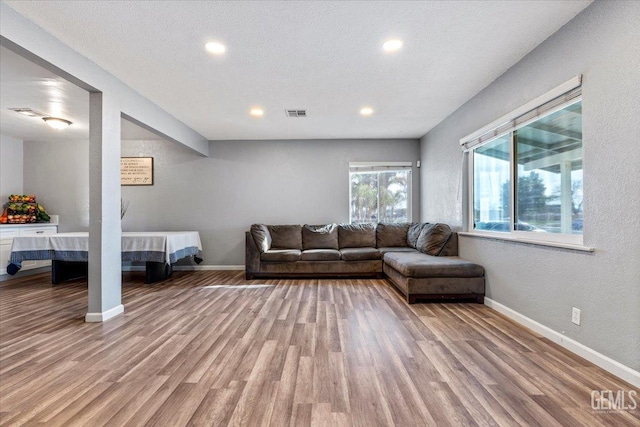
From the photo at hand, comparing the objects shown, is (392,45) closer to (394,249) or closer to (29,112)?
(394,249)

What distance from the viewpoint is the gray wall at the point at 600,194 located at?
1.80m

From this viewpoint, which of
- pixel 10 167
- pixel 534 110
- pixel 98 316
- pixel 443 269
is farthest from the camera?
pixel 10 167

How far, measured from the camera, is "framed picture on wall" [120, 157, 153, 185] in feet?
18.9

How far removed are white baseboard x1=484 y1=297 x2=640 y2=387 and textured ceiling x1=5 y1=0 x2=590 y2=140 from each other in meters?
2.41

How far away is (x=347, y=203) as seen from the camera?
5.74 metres

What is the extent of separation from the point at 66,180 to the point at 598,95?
25.7 feet

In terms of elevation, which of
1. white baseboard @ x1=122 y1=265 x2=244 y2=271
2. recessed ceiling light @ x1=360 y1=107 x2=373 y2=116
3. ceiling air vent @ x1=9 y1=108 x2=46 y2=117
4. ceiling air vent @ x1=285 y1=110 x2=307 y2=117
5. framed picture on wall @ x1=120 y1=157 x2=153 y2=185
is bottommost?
white baseboard @ x1=122 y1=265 x2=244 y2=271

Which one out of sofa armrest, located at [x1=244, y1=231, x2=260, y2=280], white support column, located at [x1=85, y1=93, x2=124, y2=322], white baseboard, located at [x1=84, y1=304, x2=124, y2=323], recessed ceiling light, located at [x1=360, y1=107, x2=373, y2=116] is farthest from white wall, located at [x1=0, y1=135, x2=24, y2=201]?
recessed ceiling light, located at [x1=360, y1=107, x2=373, y2=116]

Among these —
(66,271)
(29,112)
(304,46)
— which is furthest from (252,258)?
(29,112)

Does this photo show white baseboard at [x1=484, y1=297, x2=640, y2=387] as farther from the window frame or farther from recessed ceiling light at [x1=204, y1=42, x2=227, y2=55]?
recessed ceiling light at [x1=204, y1=42, x2=227, y2=55]

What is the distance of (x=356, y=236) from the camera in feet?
17.5

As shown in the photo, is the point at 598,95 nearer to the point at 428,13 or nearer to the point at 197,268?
the point at 428,13

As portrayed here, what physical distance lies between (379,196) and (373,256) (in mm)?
1461

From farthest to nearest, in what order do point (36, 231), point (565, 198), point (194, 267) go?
point (194, 267)
point (36, 231)
point (565, 198)
